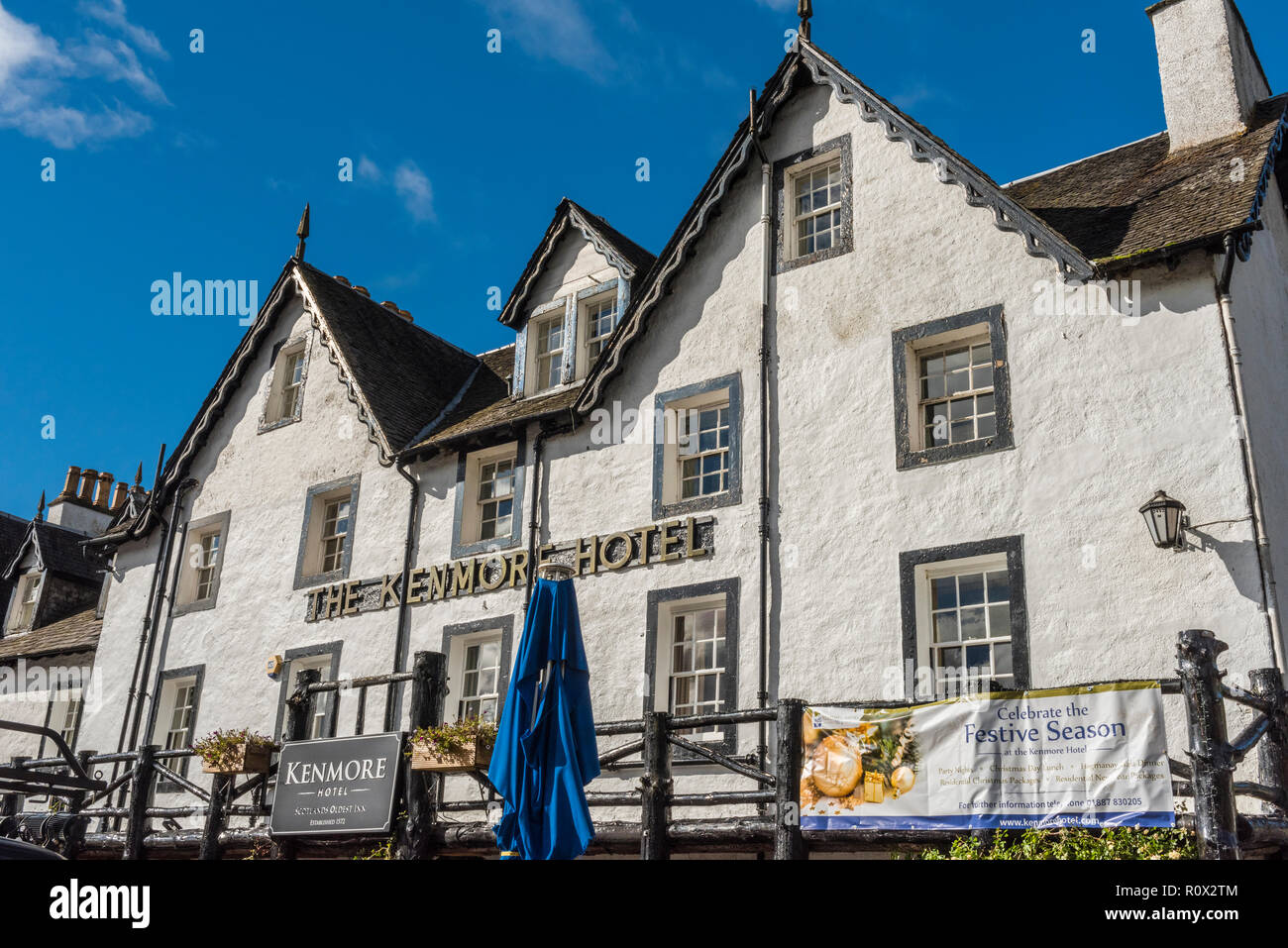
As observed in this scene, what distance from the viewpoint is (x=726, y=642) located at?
15.3m

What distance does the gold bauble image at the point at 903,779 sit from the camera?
11461mm

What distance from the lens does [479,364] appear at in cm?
2427

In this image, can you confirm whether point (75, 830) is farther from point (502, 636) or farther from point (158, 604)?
point (502, 636)

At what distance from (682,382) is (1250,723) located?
8.77 meters

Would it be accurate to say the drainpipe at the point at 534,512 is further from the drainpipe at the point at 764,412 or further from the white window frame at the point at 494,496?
the drainpipe at the point at 764,412

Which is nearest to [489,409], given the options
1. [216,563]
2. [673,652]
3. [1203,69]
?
[673,652]

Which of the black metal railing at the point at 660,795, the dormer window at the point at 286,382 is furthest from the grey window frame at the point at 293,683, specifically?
the dormer window at the point at 286,382

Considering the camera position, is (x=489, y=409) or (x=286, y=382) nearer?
(x=489, y=409)

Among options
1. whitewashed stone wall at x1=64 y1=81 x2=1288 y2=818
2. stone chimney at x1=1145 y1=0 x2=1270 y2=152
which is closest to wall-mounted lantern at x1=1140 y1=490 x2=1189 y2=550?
whitewashed stone wall at x1=64 y1=81 x2=1288 y2=818

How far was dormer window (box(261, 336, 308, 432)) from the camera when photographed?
73.6 feet

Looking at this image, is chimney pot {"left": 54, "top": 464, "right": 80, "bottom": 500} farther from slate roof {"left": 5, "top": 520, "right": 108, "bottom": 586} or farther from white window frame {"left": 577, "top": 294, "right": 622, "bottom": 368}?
white window frame {"left": 577, "top": 294, "right": 622, "bottom": 368}

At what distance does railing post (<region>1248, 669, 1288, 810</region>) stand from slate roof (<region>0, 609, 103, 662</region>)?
21.3 m

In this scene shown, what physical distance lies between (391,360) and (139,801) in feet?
29.1
